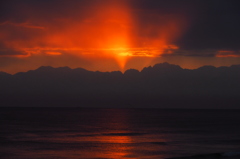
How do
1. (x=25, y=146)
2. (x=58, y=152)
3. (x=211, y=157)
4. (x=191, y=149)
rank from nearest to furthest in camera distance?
(x=211, y=157)
(x=58, y=152)
(x=191, y=149)
(x=25, y=146)

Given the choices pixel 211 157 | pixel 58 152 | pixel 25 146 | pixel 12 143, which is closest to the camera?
pixel 211 157

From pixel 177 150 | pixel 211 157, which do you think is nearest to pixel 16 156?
pixel 177 150

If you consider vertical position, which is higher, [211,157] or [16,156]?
[16,156]

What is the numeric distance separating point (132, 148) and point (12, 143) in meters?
16.9

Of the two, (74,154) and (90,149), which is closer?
(74,154)

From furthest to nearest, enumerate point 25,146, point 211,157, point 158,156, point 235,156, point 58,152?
point 25,146
point 58,152
point 158,156
point 235,156
point 211,157

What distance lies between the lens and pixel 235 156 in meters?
25.8

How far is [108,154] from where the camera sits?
136ft

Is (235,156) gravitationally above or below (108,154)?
below

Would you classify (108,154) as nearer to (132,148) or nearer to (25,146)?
(132,148)

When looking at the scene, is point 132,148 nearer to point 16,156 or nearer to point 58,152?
point 58,152

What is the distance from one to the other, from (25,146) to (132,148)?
1334 centimetres

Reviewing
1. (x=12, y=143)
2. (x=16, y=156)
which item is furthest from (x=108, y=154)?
(x=12, y=143)

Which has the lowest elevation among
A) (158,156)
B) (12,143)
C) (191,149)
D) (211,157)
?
(211,157)
